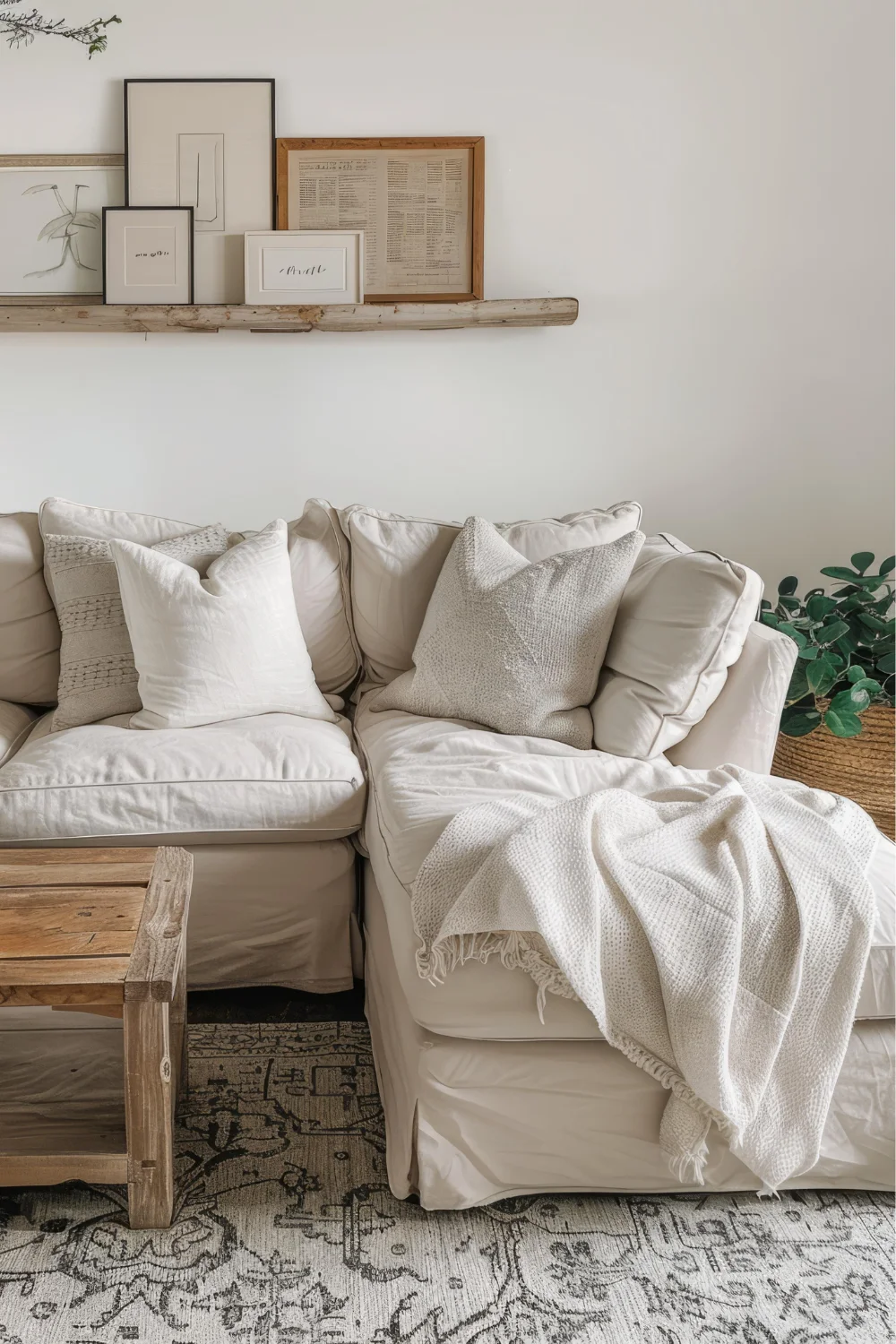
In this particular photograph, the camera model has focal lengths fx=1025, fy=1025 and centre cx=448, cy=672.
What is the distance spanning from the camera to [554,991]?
4.48ft

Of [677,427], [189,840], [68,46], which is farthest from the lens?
[677,427]

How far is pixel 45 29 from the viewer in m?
2.90

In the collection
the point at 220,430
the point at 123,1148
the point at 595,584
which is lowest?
the point at 123,1148

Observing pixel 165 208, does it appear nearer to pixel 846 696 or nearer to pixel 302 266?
pixel 302 266

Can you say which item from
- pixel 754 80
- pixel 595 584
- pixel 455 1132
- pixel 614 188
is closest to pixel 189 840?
pixel 455 1132

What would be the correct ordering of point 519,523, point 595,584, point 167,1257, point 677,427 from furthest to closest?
point 677,427 < point 519,523 < point 595,584 < point 167,1257

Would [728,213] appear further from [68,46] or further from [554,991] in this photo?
[554,991]

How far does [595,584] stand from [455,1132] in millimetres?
1208

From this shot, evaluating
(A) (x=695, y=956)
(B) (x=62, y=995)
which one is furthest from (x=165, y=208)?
(A) (x=695, y=956)

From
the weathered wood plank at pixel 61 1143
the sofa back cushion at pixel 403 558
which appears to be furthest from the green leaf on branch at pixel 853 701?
the weathered wood plank at pixel 61 1143

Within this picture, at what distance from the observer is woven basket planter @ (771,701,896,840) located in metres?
2.66

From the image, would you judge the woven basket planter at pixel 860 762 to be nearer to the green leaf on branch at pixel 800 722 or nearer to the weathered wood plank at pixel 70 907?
the green leaf on branch at pixel 800 722

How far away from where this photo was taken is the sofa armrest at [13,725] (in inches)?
87.5

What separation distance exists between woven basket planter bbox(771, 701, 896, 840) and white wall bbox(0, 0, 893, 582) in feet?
2.82
